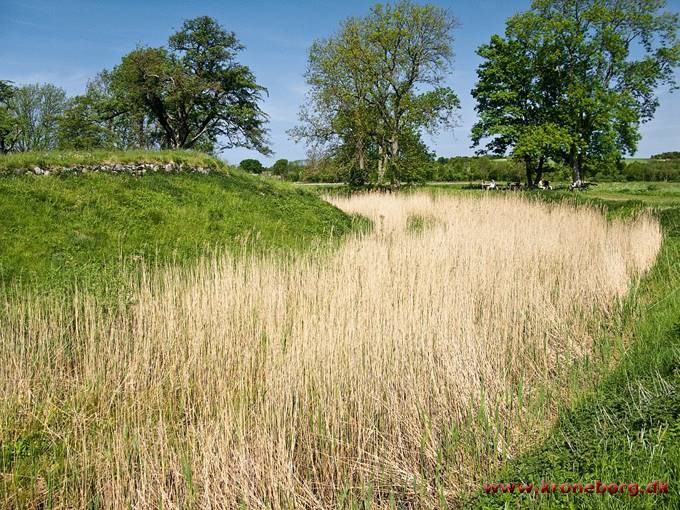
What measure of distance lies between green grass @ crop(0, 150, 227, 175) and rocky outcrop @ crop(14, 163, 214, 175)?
79 mm

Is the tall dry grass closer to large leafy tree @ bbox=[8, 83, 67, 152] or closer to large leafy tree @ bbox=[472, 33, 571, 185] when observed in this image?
large leafy tree @ bbox=[472, 33, 571, 185]

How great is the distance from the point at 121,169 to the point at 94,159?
63 centimetres

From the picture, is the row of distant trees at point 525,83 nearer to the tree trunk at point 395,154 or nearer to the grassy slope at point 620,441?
the tree trunk at point 395,154

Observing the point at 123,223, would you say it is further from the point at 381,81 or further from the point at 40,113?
the point at 40,113

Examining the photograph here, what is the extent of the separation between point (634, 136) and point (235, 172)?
2350cm

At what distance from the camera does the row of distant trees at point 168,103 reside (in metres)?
26.9

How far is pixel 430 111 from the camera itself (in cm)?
2555

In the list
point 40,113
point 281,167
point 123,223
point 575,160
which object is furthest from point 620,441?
point 281,167

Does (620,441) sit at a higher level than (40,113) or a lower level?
lower

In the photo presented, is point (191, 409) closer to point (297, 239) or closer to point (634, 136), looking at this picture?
point (297, 239)

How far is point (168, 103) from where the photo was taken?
89.4 ft

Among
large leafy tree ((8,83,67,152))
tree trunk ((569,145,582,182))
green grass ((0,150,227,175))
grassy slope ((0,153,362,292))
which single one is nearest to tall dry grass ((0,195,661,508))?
grassy slope ((0,153,362,292))

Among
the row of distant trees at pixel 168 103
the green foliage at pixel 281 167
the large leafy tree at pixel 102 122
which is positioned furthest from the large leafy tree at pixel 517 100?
the green foliage at pixel 281 167

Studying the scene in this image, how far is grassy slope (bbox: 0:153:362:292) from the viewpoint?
21.7 feet
